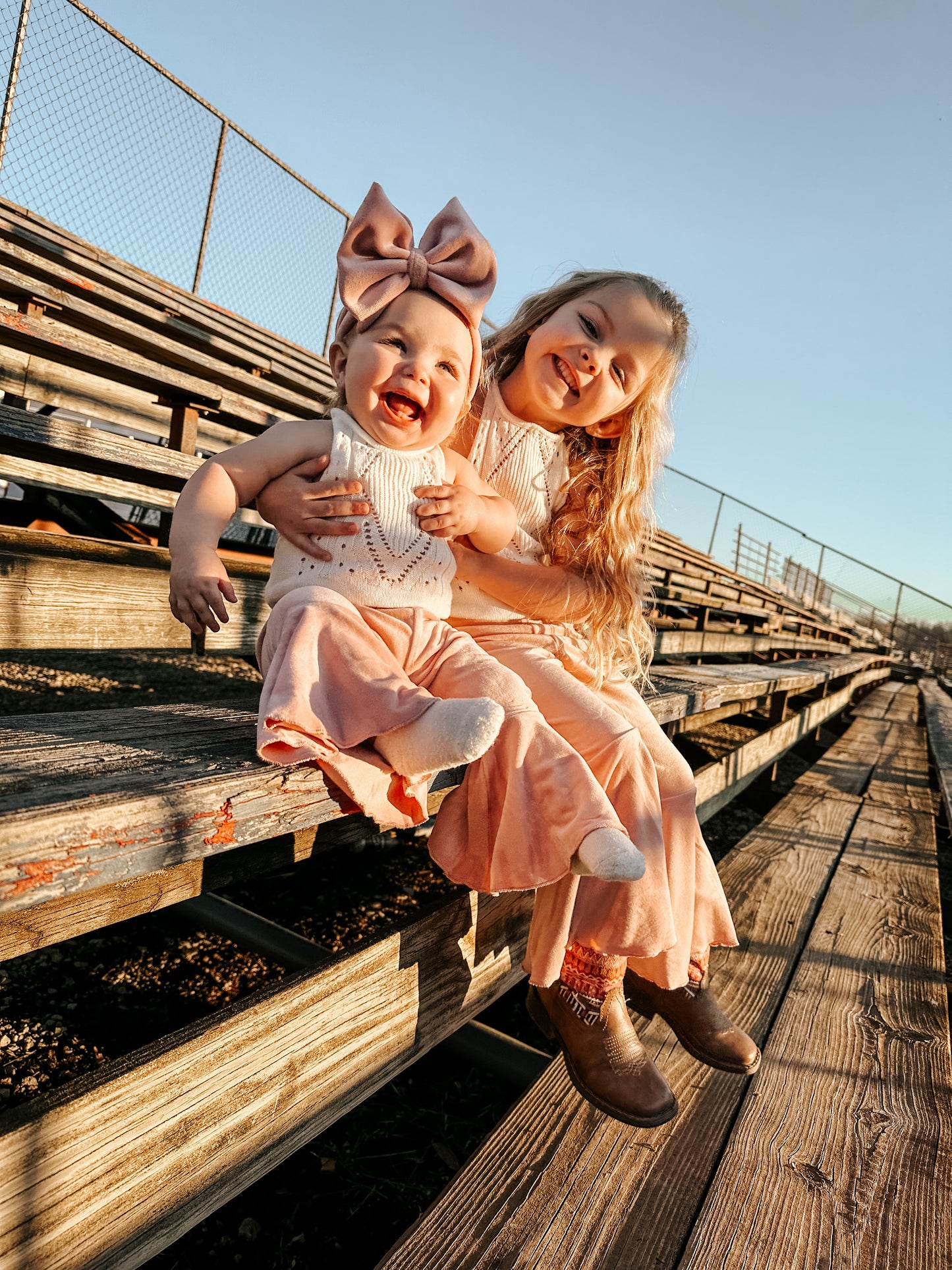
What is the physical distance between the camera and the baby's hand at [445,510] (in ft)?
4.27

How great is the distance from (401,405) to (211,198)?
22.0 ft

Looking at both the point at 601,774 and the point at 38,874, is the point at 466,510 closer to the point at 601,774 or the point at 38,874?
the point at 601,774

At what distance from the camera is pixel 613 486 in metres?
1.63

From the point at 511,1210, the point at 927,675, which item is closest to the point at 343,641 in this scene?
the point at 511,1210

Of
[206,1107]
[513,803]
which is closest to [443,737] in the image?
[513,803]

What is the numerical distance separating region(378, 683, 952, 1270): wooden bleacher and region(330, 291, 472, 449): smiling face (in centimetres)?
106

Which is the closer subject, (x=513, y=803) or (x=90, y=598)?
(x=513, y=803)

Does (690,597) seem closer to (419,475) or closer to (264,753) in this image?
(419,475)

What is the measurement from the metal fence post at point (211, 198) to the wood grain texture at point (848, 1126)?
7042mm

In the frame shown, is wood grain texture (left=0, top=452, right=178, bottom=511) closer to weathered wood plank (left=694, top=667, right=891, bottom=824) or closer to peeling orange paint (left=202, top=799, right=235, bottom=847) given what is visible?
peeling orange paint (left=202, top=799, right=235, bottom=847)

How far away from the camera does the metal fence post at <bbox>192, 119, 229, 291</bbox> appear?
6.60 meters

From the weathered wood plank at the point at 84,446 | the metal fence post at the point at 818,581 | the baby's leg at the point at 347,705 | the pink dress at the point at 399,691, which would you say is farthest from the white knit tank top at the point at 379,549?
the metal fence post at the point at 818,581

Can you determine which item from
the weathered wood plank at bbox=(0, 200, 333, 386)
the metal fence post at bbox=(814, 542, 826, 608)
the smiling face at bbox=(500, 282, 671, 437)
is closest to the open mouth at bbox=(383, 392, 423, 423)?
the smiling face at bbox=(500, 282, 671, 437)

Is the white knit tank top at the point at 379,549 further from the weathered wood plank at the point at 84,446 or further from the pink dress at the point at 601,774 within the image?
the weathered wood plank at the point at 84,446
